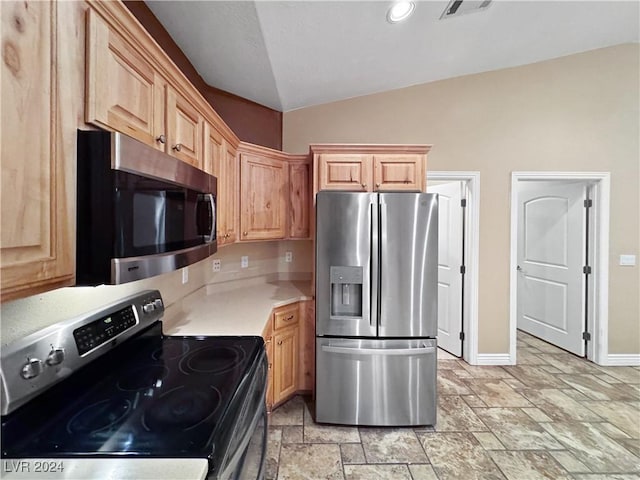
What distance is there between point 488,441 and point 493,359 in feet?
Result: 4.29

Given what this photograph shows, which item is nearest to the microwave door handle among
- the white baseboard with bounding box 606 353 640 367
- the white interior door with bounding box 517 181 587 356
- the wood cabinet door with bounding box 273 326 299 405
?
the wood cabinet door with bounding box 273 326 299 405

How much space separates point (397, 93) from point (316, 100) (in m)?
0.88

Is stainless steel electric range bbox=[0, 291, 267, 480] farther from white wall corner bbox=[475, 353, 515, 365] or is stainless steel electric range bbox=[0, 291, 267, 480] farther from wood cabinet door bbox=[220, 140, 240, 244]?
white wall corner bbox=[475, 353, 515, 365]

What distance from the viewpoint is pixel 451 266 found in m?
3.33

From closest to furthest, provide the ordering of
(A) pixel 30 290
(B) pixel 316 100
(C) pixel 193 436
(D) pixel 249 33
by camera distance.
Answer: (A) pixel 30 290
(C) pixel 193 436
(D) pixel 249 33
(B) pixel 316 100

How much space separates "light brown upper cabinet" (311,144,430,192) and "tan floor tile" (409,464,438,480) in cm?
194

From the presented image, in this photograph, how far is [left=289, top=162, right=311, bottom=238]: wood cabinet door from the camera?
108 inches

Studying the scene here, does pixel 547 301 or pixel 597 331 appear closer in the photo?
pixel 597 331

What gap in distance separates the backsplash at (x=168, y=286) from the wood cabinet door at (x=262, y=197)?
386mm

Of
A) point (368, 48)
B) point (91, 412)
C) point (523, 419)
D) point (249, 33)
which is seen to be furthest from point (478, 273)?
point (91, 412)

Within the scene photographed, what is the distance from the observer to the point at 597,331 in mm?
3160

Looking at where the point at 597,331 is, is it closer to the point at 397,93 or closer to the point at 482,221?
the point at 482,221

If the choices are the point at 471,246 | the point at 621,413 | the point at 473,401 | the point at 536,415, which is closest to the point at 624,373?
the point at 621,413

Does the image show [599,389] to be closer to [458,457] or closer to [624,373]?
[624,373]
